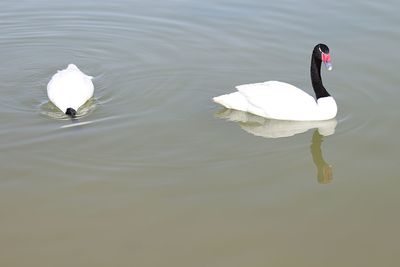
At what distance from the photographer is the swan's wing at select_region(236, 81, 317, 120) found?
794cm

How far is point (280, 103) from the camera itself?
7949 mm

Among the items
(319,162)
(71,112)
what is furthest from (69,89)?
(319,162)

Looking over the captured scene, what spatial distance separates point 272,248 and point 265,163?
62.9 inches

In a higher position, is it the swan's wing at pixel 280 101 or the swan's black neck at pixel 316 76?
the swan's black neck at pixel 316 76

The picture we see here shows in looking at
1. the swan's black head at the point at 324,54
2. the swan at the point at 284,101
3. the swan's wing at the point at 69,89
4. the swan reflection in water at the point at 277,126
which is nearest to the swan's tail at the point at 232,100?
the swan at the point at 284,101

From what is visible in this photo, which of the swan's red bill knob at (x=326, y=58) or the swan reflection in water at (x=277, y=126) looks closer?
the swan reflection in water at (x=277, y=126)

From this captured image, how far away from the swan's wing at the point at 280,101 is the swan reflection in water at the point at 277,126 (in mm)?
107

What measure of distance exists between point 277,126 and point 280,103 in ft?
0.94

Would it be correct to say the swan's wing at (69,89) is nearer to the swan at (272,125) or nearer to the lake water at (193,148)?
the lake water at (193,148)

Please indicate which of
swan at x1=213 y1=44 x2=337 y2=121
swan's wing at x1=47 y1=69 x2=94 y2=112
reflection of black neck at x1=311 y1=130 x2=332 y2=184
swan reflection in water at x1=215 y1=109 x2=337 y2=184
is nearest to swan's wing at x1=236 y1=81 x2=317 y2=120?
swan at x1=213 y1=44 x2=337 y2=121

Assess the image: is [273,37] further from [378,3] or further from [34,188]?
[34,188]

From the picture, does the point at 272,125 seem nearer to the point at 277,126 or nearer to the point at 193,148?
the point at 277,126

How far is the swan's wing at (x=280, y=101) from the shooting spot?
7.94m

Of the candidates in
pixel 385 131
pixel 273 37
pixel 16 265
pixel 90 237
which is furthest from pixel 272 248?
pixel 273 37
